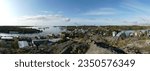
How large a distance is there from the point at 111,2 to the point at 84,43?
0.39 m

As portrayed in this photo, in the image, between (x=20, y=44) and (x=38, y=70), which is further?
(x=20, y=44)

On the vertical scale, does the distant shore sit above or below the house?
above

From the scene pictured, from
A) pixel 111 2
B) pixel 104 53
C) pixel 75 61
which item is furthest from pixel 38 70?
pixel 111 2

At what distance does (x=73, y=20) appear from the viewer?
11.0ft

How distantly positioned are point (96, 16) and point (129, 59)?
16.8 inches

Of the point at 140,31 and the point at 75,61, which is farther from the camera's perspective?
the point at 140,31

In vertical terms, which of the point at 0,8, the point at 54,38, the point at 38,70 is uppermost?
the point at 0,8

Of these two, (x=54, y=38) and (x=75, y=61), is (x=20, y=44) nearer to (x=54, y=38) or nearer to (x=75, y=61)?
(x=54, y=38)

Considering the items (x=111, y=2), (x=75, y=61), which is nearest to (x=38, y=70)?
(x=75, y=61)

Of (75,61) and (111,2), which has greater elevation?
(111,2)

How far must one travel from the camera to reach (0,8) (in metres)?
3.40

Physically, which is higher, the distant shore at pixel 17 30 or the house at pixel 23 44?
the distant shore at pixel 17 30

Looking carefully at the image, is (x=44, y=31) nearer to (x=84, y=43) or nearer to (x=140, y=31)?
(x=84, y=43)

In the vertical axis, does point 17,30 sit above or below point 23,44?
above
